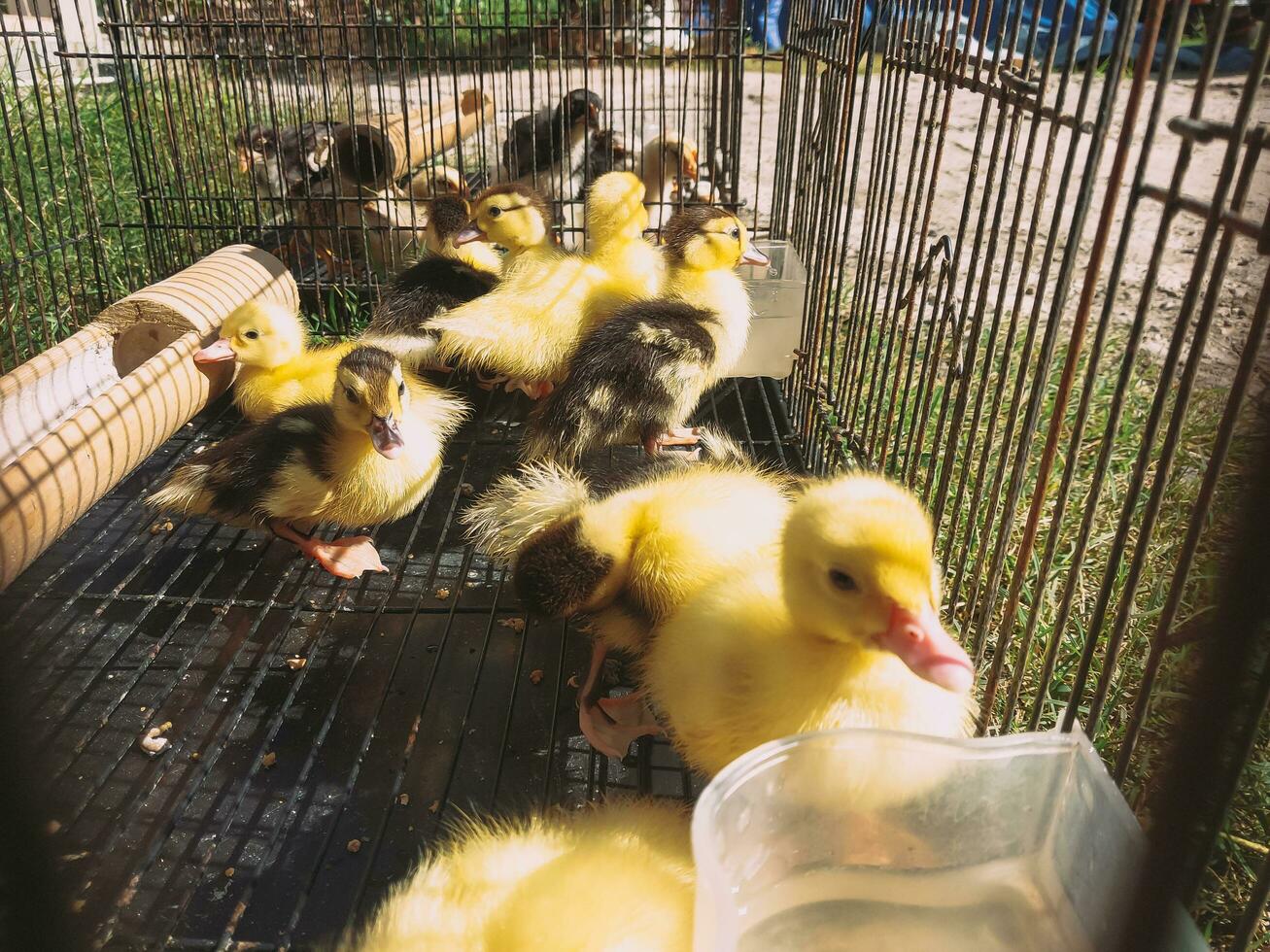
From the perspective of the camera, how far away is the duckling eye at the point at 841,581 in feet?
3.95

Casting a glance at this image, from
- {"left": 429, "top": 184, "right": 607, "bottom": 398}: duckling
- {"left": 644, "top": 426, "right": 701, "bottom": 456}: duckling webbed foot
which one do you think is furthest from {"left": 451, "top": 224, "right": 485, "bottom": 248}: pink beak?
{"left": 644, "top": 426, "right": 701, "bottom": 456}: duckling webbed foot

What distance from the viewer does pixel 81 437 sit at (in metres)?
2.12

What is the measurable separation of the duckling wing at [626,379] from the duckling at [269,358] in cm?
67

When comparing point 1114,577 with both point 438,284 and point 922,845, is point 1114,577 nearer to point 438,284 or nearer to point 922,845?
point 922,845

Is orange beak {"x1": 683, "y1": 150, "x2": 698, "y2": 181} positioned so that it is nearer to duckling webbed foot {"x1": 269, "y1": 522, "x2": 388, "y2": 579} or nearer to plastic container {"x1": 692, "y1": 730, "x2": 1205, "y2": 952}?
duckling webbed foot {"x1": 269, "y1": 522, "x2": 388, "y2": 579}

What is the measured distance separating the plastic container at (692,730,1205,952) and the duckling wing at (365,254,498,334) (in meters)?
2.09

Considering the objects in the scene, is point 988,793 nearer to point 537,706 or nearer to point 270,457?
point 537,706

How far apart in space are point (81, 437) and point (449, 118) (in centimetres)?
406

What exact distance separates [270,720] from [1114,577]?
1506 mm

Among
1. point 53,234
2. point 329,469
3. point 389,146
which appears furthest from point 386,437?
point 53,234

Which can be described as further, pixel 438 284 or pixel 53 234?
pixel 53 234

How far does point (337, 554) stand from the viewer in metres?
2.22

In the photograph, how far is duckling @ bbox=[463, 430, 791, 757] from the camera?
1604 millimetres

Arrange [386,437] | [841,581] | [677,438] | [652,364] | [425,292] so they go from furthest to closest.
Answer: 1. [425,292]
2. [677,438]
3. [652,364]
4. [386,437]
5. [841,581]
